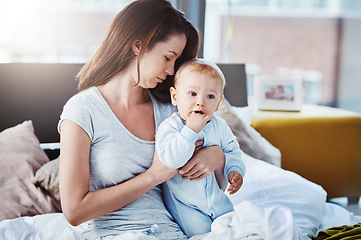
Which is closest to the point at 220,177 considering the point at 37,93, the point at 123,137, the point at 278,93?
the point at 123,137

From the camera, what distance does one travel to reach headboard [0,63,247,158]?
212 cm

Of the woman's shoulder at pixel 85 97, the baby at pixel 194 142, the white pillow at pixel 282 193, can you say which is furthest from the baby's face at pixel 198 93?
the white pillow at pixel 282 193

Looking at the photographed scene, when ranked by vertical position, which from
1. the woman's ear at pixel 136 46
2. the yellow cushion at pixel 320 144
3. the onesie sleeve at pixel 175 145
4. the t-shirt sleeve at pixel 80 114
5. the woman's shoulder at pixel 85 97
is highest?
the woman's ear at pixel 136 46

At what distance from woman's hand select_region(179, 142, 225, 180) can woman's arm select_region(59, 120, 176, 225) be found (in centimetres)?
4

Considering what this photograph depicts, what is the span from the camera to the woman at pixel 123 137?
1.22 meters

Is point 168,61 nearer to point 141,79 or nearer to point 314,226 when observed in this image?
point 141,79

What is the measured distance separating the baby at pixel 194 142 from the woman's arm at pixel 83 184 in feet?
0.26

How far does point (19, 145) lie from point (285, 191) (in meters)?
1.15

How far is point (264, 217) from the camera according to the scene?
1.24m

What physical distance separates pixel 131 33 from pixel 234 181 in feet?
1.73

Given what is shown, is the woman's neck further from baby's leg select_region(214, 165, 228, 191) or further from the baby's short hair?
baby's leg select_region(214, 165, 228, 191)

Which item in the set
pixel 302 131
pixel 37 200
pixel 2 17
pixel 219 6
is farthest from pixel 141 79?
pixel 219 6

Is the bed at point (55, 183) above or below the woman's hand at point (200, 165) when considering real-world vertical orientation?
below

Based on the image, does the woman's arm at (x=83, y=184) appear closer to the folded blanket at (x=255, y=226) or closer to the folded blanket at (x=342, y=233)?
the folded blanket at (x=255, y=226)
